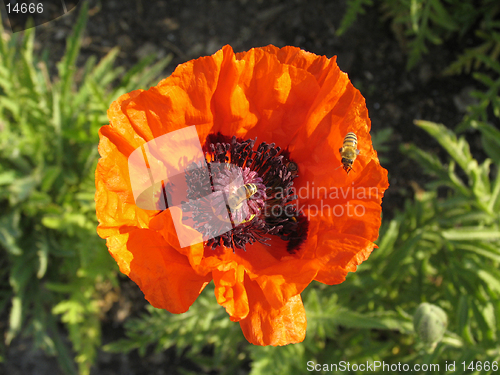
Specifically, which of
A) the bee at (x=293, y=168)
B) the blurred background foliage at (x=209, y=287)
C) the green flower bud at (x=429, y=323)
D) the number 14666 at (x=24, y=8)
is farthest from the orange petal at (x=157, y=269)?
the number 14666 at (x=24, y=8)

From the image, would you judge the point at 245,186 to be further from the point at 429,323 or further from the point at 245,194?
the point at 429,323

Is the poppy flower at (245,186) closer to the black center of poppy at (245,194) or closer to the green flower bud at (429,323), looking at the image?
the black center of poppy at (245,194)

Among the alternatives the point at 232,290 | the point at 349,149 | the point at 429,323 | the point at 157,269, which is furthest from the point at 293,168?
the point at 429,323

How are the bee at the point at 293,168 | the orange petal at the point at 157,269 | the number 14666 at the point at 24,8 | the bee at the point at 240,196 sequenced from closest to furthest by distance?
Answer: the orange petal at the point at 157,269 → the bee at the point at 240,196 → the bee at the point at 293,168 → the number 14666 at the point at 24,8

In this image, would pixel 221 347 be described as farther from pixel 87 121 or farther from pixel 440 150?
pixel 440 150

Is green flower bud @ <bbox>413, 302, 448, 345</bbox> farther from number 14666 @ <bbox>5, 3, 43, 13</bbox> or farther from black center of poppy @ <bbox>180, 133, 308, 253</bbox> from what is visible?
number 14666 @ <bbox>5, 3, 43, 13</bbox>

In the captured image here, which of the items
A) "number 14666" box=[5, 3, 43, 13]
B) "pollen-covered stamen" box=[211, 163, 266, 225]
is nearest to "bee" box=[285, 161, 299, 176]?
"pollen-covered stamen" box=[211, 163, 266, 225]

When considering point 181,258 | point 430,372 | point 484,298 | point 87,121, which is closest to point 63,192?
point 87,121
